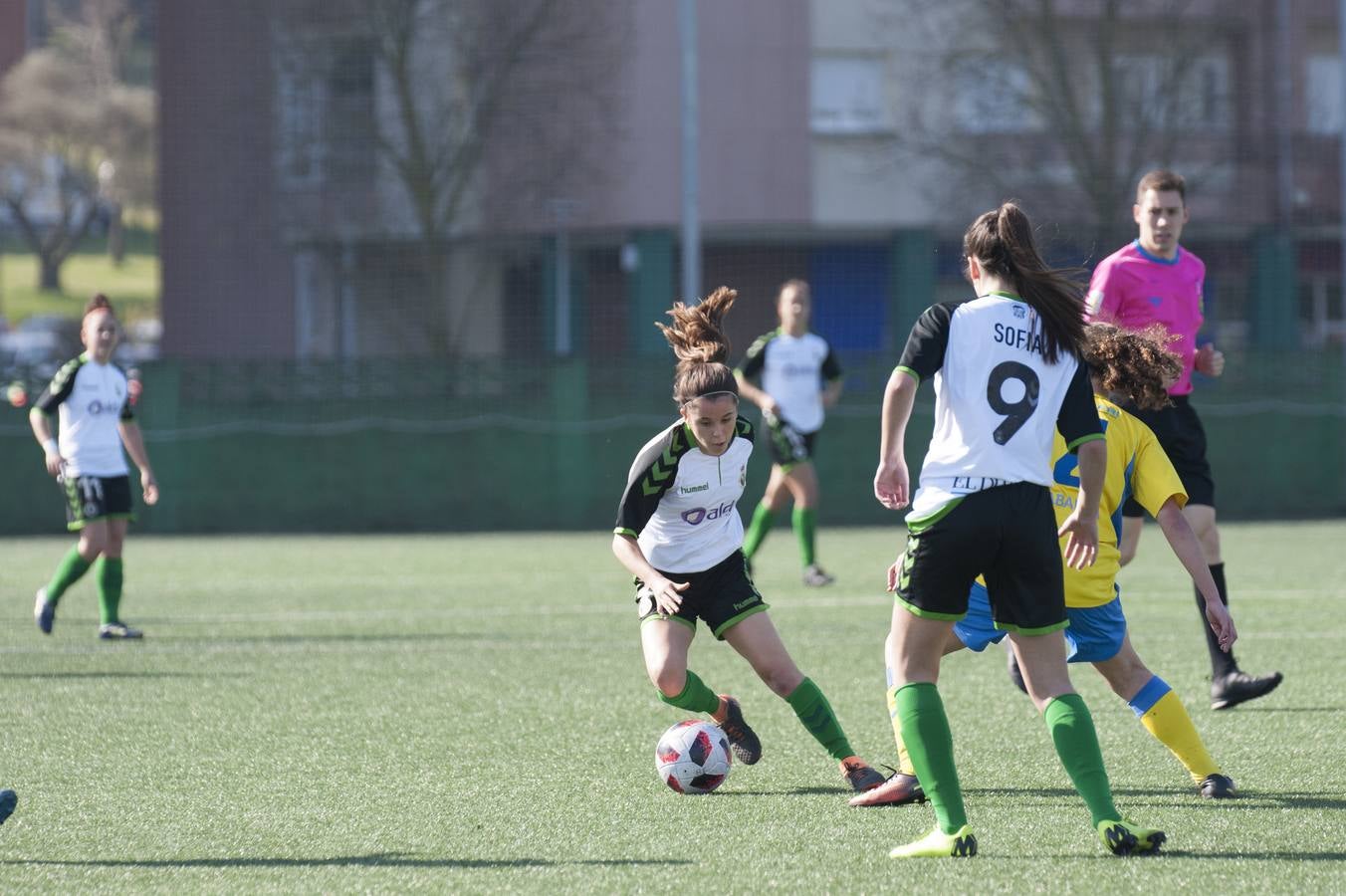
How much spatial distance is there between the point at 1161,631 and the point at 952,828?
5017 millimetres

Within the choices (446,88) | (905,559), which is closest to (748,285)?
(446,88)

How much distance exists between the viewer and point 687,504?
17.7 ft

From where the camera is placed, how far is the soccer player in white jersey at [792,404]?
1158 cm

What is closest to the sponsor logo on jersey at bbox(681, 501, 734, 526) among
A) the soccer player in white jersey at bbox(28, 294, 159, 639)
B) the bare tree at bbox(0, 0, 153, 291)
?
the soccer player in white jersey at bbox(28, 294, 159, 639)

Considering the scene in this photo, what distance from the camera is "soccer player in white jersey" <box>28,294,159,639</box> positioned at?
30.7 feet

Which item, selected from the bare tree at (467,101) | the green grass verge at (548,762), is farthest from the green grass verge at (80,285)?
the green grass verge at (548,762)

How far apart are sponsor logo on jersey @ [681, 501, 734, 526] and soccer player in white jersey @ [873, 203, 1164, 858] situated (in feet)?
4.10

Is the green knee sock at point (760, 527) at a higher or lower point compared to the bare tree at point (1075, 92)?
lower

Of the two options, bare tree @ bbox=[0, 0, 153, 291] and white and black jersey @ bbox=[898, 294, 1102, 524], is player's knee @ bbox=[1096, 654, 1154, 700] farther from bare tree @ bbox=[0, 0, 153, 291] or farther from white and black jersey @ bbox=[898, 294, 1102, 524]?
bare tree @ bbox=[0, 0, 153, 291]

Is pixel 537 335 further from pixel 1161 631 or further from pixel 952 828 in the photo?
pixel 952 828

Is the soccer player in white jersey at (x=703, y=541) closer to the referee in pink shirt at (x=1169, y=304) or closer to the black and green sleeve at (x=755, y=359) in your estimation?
the referee in pink shirt at (x=1169, y=304)

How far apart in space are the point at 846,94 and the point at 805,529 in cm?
1369

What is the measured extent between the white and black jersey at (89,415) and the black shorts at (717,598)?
17.0 ft

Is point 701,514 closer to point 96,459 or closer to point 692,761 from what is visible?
point 692,761
